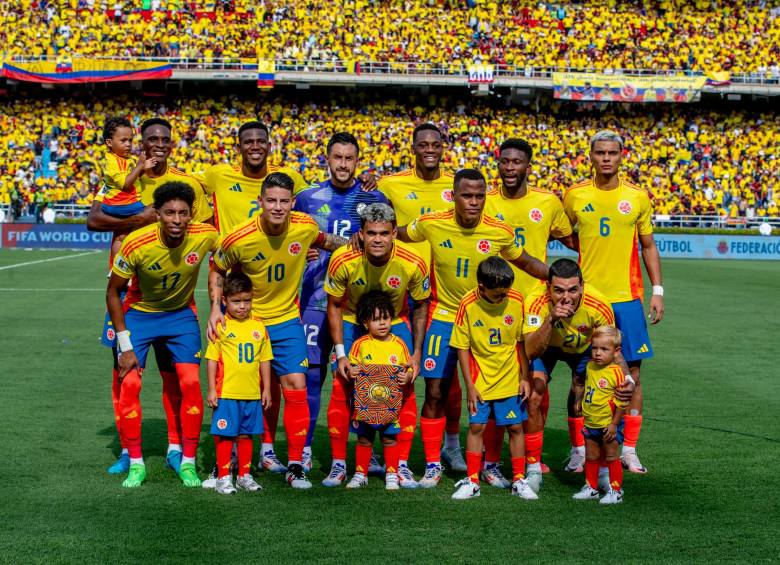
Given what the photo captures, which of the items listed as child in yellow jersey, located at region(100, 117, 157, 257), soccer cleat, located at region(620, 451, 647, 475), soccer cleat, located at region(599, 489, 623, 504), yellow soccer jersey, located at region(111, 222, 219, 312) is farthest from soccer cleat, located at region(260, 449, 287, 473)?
soccer cleat, located at region(620, 451, 647, 475)

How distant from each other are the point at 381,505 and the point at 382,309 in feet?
4.59

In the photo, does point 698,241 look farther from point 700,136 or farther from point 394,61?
point 394,61

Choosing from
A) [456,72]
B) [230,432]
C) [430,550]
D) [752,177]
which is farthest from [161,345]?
[752,177]

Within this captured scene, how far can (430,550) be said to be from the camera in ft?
18.1

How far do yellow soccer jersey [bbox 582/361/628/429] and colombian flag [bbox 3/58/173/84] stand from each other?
37.7 meters

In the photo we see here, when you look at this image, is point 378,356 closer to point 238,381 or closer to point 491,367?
point 491,367

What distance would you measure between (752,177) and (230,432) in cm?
4075

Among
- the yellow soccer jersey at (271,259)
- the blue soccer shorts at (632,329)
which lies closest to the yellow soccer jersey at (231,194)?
the yellow soccer jersey at (271,259)

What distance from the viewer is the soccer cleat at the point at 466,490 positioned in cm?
673

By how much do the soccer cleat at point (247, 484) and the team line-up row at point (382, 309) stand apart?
0.8 inches

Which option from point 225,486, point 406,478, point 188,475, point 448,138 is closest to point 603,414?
point 406,478

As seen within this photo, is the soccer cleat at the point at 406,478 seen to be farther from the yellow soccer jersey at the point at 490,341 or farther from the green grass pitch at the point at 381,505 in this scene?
the yellow soccer jersey at the point at 490,341

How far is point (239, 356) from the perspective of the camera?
7.04 m

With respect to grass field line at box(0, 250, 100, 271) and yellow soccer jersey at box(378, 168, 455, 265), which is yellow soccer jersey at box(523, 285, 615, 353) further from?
grass field line at box(0, 250, 100, 271)
